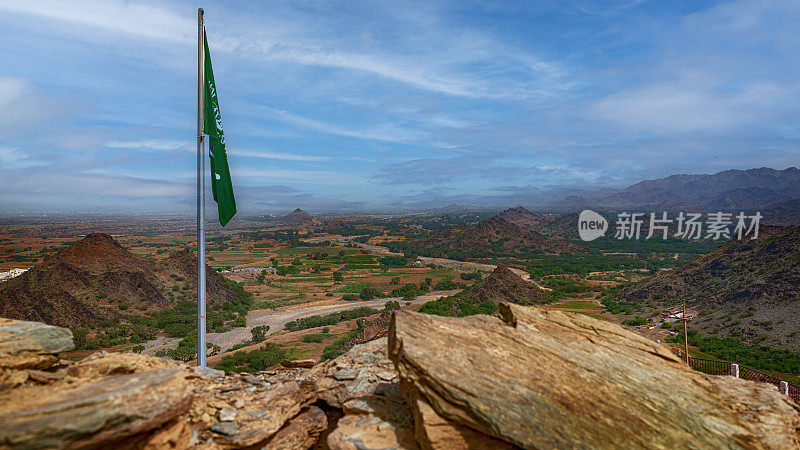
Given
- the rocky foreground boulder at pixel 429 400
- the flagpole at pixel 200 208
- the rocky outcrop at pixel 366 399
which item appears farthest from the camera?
the flagpole at pixel 200 208

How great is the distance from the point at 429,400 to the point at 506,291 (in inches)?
2139

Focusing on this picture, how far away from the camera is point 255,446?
7387 millimetres

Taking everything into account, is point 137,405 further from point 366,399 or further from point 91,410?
point 366,399

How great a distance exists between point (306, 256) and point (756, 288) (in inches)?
4042

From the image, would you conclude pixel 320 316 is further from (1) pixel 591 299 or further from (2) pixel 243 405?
(2) pixel 243 405

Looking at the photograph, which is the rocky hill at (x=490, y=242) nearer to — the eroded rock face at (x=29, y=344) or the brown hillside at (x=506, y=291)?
the brown hillside at (x=506, y=291)

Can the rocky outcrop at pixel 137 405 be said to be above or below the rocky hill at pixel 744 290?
above

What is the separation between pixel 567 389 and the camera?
7.25 metres

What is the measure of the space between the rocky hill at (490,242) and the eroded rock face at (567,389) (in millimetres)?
111216

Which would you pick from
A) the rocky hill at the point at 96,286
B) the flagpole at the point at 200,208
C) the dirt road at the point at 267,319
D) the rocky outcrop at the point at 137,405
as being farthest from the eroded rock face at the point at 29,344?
the rocky hill at the point at 96,286

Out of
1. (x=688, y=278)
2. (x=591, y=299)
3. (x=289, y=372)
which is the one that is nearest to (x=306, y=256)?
(x=591, y=299)

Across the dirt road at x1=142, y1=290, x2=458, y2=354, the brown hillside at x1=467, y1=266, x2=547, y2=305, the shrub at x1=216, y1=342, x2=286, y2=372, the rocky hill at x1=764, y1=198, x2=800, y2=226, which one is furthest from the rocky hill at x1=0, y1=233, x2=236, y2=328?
the rocky hill at x1=764, y1=198, x2=800, y2=226

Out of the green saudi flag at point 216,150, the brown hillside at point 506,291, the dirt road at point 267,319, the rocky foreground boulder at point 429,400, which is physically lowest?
the dirt road at point 267,319

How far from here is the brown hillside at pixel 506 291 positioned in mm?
57062
